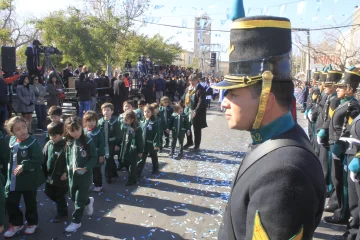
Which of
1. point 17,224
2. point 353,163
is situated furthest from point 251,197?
point 17,224

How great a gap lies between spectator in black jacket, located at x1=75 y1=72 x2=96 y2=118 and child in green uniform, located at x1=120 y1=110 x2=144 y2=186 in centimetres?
714

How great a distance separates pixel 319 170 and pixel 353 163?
250cm

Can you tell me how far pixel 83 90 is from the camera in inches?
519

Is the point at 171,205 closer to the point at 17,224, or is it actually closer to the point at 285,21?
the point at 17,224

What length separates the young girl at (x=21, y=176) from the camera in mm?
4234

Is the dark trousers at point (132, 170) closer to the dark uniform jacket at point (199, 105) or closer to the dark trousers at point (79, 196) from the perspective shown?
the dark trousers at point (79, 196)

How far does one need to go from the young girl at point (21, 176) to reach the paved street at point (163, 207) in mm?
213

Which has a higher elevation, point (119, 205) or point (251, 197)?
point (251, 197)

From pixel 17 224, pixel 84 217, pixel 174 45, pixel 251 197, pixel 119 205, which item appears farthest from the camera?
pixel 174 45

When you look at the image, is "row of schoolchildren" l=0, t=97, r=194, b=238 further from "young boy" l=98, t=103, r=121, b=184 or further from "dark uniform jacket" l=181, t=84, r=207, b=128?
"dark uniform jacket" l=181, t=84, r=207, b=128

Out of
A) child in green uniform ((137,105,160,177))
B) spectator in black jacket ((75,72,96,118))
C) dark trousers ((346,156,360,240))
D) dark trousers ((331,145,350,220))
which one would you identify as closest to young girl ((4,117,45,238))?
child in green uniform ((137,105,160,177))

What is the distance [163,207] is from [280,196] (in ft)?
14.3

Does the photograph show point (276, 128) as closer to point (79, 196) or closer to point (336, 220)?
point (79, 196)

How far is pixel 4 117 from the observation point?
951 cm
